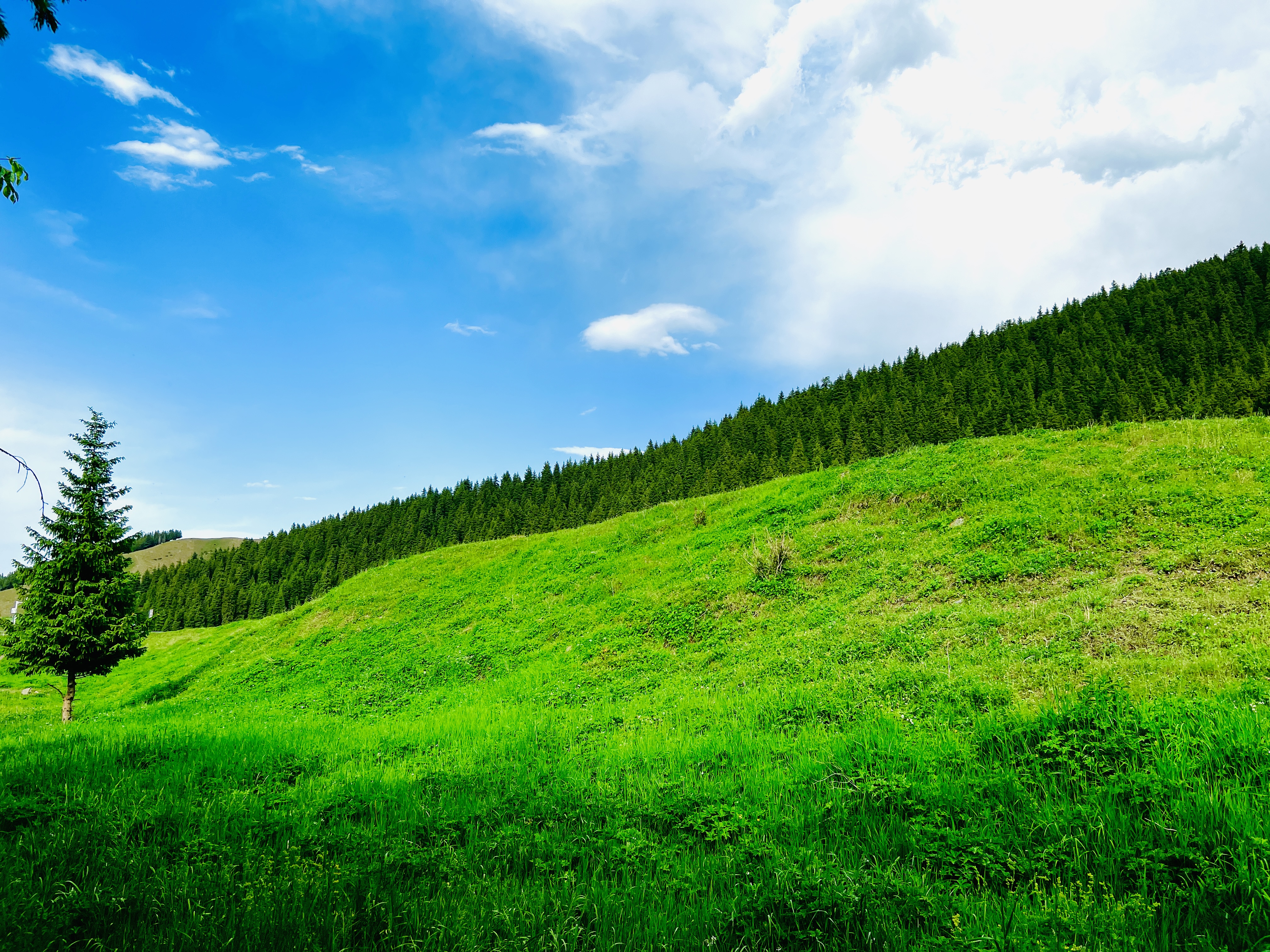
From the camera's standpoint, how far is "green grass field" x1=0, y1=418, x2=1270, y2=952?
4027mm

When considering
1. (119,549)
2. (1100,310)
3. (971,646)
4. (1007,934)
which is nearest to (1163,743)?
(1007,934)

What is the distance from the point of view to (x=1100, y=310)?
147 metres

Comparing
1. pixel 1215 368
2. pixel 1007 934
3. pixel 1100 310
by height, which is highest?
pixel 1100 310

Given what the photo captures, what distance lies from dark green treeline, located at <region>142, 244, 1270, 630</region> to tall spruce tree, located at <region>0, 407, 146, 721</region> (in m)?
75.0

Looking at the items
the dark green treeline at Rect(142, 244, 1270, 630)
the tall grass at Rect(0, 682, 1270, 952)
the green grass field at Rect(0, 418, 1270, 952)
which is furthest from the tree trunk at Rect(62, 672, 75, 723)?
the dark green treeline at Rect(142, 244, 1270, 630)

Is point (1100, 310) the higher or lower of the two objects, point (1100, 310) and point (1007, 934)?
the higher

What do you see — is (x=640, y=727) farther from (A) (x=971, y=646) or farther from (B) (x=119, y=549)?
(B) (x=119, y=549)

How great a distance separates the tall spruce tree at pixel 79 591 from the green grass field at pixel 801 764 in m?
5.28

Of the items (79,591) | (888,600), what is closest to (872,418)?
(888,600)

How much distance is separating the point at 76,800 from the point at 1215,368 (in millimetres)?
159133

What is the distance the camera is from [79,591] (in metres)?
22.9

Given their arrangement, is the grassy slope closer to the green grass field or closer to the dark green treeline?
the green grass field

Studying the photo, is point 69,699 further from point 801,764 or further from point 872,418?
point 872,418

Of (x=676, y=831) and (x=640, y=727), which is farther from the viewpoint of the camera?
(x=640, y=727)
